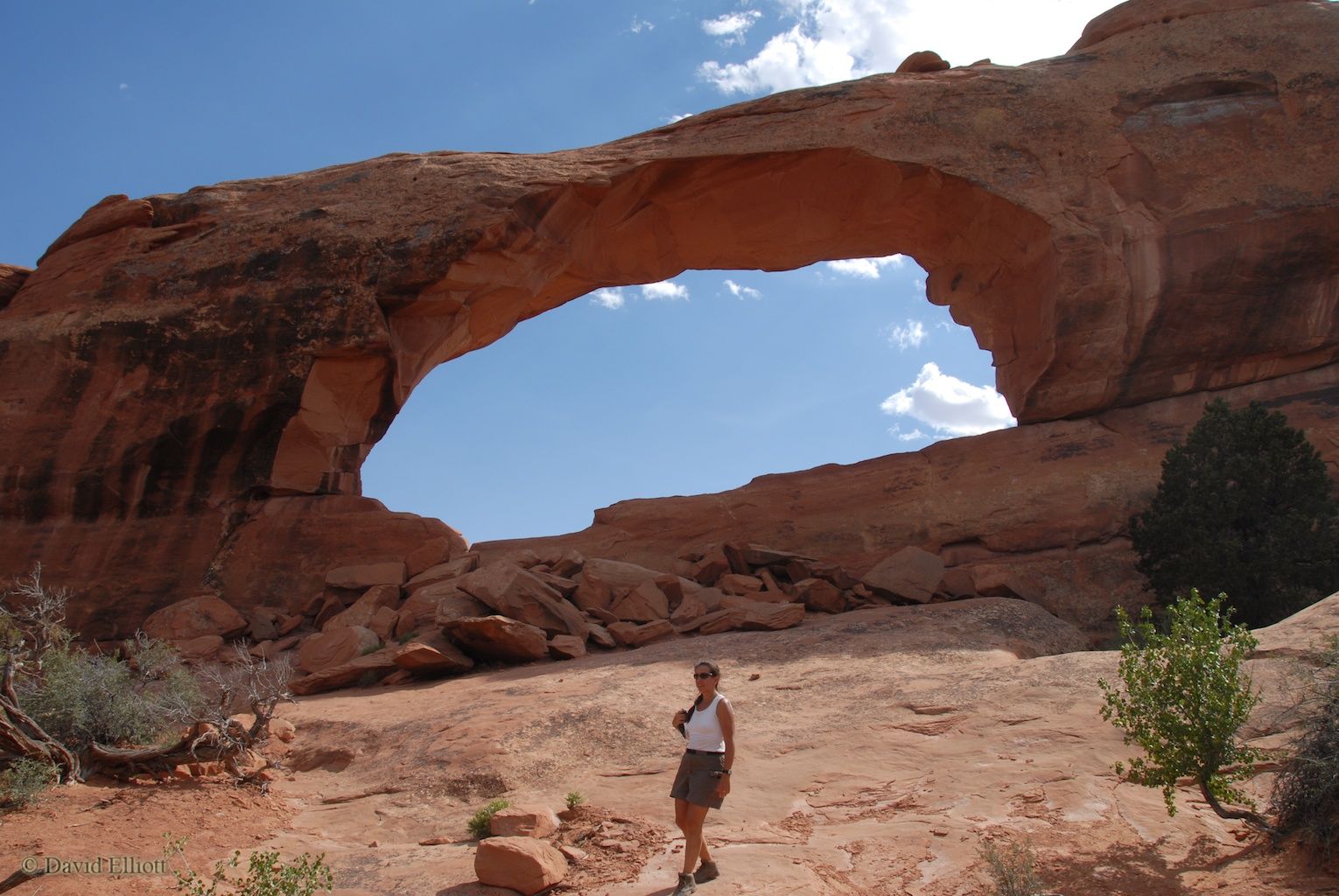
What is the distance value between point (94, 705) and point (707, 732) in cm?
585

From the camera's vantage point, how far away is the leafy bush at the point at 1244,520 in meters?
13.5

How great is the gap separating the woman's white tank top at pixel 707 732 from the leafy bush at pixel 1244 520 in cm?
997

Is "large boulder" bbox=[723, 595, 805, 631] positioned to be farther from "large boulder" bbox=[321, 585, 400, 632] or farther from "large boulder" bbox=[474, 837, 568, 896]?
"large boulder" bbox=[474, 837, 568, 896]

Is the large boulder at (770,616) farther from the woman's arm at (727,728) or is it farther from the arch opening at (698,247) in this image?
the arch opening at (698,247)

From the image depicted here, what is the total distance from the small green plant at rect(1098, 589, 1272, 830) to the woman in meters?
2.40

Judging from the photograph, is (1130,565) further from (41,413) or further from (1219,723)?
(41,413)

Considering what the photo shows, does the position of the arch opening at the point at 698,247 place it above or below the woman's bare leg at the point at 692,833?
Answer: above

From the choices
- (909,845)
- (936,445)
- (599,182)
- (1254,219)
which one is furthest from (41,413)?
(1254,219)

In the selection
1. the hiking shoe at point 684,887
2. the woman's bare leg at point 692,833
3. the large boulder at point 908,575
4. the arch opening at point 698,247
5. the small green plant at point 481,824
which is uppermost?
the arch opening at point 698,247

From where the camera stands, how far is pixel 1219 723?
601 centimetres

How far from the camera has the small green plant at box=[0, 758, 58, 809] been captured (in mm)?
7625

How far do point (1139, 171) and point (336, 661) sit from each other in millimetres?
14703

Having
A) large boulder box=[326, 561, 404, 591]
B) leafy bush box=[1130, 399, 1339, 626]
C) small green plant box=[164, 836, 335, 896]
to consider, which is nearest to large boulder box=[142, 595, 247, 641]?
large boulder box=[326, 561, 404, 591]
